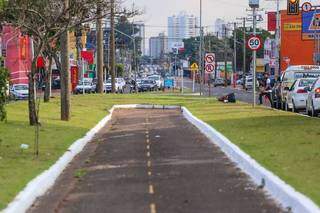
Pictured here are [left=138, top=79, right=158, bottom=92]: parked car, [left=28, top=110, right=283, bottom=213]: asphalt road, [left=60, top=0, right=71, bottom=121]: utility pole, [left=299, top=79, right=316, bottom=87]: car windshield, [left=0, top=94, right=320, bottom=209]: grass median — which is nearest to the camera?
[left=28, top=110, right=283, bottom=213]: asphalt road

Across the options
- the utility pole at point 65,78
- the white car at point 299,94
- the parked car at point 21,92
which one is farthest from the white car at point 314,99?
the parked car at point 21,92

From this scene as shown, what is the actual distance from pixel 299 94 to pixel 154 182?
65.4 ft

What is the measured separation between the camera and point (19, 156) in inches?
613

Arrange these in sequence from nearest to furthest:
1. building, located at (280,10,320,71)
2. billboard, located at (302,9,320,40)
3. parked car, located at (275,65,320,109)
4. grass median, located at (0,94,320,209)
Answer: grass median, located at (0,94,320,209), parked car, located at (275,65,320,109), billboard, located at (302,9,320,40), building, located at (280,10,320,71)

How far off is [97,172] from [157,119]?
52.9ft

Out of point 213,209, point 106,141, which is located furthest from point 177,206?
point 106,141

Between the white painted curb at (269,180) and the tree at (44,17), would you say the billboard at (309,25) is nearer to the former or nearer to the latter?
the tree at (44,17)

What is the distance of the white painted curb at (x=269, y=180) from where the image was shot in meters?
9.45

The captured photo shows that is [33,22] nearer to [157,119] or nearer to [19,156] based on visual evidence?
[157,119]

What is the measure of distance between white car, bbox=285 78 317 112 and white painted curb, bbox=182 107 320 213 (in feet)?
41.7

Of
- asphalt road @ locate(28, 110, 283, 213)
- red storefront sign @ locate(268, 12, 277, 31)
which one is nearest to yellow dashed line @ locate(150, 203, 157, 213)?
asphalt road @ locate(28, 110, 283, 213)

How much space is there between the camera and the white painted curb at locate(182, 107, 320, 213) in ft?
31.0

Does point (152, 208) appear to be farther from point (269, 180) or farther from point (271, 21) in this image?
point (271, 21)

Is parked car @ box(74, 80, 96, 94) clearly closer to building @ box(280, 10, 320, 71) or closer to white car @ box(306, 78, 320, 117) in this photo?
building @ box(280, 10, 320, 71)
